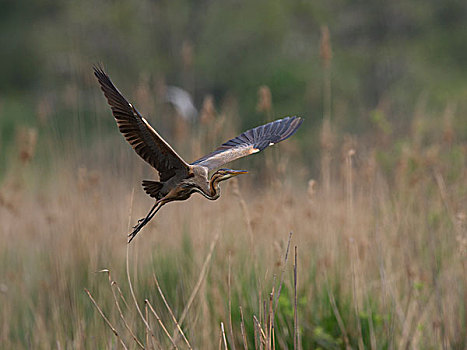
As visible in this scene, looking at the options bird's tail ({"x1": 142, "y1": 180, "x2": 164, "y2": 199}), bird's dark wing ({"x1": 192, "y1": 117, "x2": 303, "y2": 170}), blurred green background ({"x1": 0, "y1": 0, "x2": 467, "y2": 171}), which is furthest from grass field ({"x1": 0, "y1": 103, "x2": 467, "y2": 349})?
blurred green background ({"x1": 0, "y1": 0, "x2": 467, "y2": 171})

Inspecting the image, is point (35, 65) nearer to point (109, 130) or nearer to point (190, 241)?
point (109, 130)

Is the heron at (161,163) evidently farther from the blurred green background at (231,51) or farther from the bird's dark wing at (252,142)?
the blurred green background at (231,51)

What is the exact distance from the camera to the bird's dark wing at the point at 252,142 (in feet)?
5.83

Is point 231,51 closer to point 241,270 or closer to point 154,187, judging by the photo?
point 241,270

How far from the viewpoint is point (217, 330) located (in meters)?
2.58

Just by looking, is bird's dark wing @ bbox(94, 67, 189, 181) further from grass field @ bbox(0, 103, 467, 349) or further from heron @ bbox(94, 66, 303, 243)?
grass field @ bbox(0, 103, 467, 349)

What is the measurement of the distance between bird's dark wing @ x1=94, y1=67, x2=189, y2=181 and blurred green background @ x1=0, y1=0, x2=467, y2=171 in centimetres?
816

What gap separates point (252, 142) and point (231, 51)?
963 cm

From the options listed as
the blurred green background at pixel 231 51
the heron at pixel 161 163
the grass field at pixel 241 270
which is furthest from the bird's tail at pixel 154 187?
the blurred green background at pixel 231 51

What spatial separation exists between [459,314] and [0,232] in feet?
10.4

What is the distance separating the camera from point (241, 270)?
291 cm

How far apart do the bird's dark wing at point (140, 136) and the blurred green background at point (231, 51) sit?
8160 mm

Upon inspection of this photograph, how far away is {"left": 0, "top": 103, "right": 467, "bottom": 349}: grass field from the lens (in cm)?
251

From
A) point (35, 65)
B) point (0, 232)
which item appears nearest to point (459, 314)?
point (0, 232)
